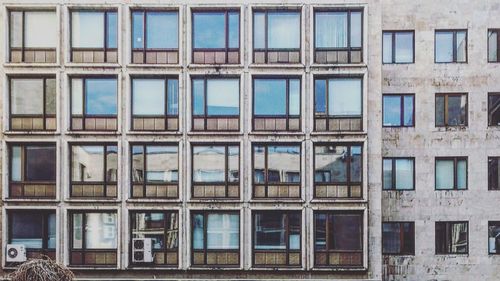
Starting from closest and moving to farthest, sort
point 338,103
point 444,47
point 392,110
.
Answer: point 338,103 < point 444,47 < point 392,110

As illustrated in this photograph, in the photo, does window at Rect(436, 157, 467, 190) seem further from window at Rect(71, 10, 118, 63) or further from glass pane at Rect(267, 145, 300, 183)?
window at Rect(71, 10, 118, 63)

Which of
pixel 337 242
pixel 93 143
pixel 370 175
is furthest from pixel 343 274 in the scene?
pixel 93 143

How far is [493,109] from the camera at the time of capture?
929 inches

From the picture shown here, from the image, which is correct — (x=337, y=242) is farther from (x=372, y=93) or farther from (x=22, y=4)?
(x=22, y=4)

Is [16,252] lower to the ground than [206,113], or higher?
lower

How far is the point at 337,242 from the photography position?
74.1 ft

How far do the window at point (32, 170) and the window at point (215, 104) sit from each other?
6.14 m

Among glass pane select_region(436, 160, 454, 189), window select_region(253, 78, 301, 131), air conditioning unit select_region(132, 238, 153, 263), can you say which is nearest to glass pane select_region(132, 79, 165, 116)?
window select_region(253, 78, 301, 131)

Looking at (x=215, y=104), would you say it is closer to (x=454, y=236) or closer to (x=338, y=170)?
(x=338, y=170)

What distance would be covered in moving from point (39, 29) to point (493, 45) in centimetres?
1920

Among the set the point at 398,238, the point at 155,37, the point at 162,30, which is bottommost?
the point at 398,238

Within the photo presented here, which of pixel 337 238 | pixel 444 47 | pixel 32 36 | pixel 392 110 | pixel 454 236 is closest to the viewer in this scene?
pixel 337 238

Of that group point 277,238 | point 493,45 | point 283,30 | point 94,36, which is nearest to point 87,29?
point 94,36

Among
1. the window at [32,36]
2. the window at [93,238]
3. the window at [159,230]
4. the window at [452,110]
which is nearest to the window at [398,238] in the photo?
the window at [452,110]
